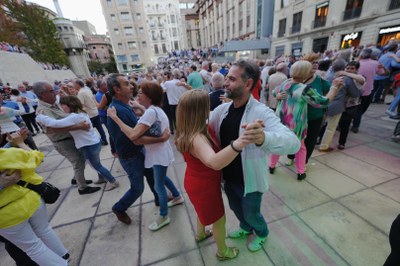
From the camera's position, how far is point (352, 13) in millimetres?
16453

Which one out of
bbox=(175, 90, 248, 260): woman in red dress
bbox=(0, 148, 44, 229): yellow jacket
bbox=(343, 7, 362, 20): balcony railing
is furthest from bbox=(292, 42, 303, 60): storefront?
bbox=(0, 148, 44, 229): yellow jacket

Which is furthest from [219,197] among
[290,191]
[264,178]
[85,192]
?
[85,192]

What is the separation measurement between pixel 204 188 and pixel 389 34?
21.6 meters

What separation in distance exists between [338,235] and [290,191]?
2.90ft

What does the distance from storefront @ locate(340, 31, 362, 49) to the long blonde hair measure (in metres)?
22.7

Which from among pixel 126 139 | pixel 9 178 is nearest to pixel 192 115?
pixel 126 139

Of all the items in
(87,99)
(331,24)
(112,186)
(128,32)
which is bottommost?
(112,186)

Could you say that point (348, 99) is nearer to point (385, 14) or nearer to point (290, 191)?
point (290, 191)

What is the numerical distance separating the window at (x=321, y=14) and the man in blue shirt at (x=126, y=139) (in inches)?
1000

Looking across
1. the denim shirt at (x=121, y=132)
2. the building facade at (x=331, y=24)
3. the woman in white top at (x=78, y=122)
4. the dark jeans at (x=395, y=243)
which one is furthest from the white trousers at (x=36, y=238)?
the building facade at (x=331, y=24)

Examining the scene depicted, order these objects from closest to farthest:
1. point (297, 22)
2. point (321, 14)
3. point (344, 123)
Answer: point (344, 123)
point (321, 14)
point (297, 22)

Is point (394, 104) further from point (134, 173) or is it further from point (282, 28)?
point (282, 28)

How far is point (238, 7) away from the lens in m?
33.5

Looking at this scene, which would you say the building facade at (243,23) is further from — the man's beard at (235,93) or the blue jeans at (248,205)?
the blue jeans at (248,205)
